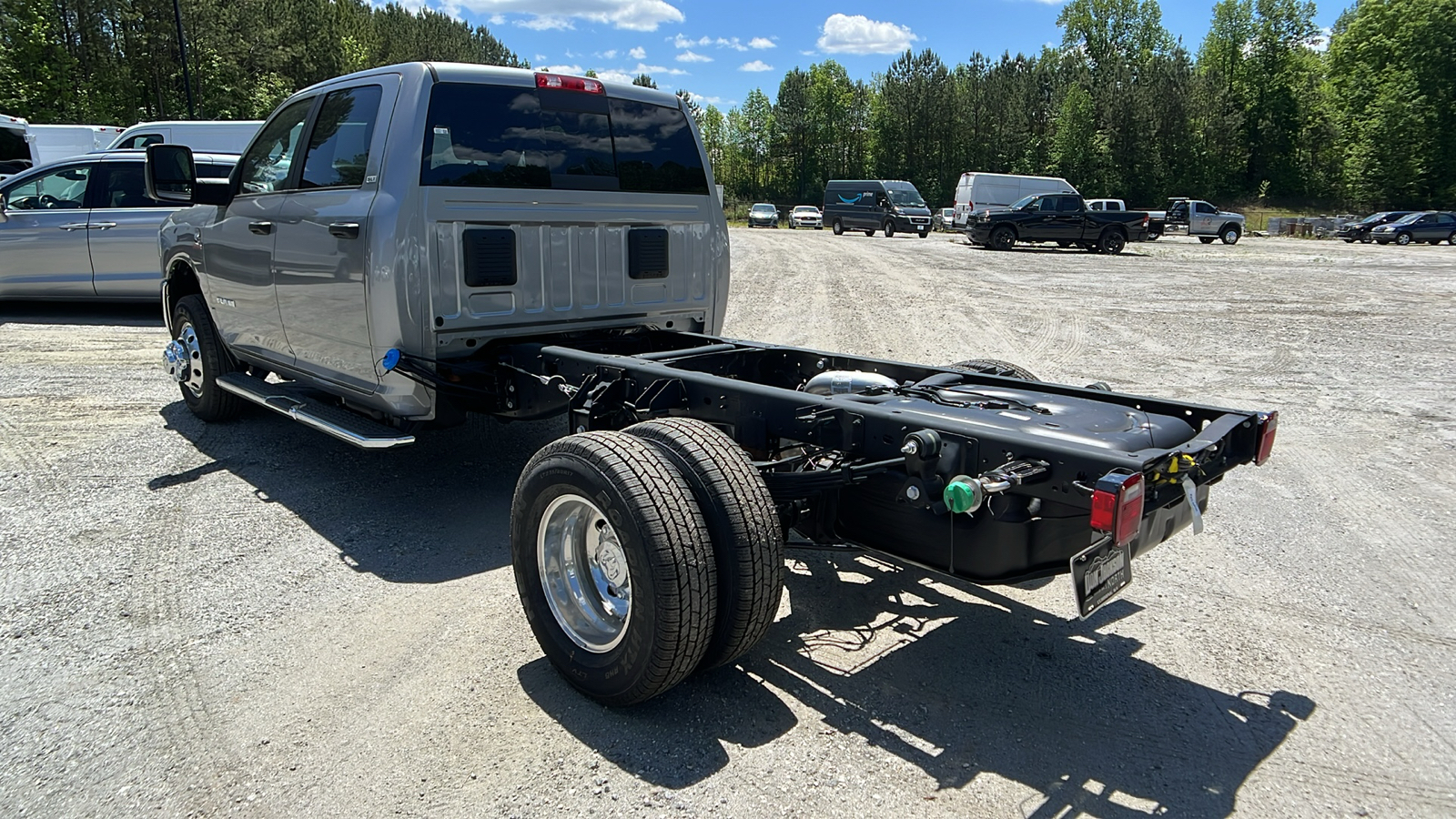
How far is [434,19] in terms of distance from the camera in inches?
2800

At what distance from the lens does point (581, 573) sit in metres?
3.33

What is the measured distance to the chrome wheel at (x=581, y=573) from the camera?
3.21 metres

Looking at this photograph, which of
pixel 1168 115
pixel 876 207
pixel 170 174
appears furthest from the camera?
pixel 1168 115

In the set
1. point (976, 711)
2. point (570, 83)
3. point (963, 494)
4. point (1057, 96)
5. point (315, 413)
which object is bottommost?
point (976, 711)

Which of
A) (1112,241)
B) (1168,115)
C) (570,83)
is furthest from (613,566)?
(1168,115)

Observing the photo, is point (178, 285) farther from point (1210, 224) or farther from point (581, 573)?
point (1210, 224)

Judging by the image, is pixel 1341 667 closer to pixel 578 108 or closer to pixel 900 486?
pixel 900 486

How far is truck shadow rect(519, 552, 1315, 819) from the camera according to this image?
275 cm

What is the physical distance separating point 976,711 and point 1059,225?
27.4 m

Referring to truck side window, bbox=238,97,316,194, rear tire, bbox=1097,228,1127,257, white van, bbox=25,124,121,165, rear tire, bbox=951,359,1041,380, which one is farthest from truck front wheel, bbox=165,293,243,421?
rear tire, bbox=1097,228,1127,257

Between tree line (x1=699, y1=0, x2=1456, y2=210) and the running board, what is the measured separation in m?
56.2

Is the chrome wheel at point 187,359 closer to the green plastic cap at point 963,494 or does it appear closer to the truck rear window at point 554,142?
the truck rear window at point 554,142

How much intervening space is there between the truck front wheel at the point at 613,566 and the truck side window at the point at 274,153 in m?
3.16

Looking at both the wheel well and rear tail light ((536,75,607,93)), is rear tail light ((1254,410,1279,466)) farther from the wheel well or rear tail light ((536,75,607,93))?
the wheel well
